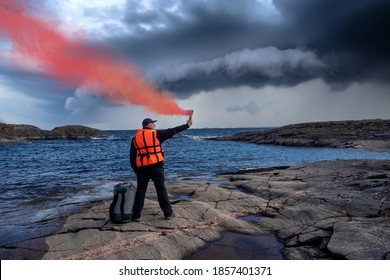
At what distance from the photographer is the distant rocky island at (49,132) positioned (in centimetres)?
10862

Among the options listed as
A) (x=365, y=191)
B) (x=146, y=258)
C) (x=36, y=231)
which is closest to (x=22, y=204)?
(x=36, y=231)

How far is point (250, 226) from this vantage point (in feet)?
30.9

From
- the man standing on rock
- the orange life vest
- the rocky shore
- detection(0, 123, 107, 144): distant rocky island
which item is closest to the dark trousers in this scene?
the man standing on rock

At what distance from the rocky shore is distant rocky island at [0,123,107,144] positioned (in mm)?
105256

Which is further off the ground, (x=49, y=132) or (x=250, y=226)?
(x=49, y=132)

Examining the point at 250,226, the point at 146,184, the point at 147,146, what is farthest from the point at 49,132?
the point at 250,226

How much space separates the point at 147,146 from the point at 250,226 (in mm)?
4207

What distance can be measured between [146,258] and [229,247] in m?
2.24

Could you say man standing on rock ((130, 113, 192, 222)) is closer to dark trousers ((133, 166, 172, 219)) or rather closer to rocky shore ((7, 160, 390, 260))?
dark trousers ((133, 166, 172, 219))

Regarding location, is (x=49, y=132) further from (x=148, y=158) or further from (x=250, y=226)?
(x=250, y=226)

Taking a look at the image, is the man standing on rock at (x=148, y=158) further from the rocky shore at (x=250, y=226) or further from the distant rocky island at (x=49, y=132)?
the distant rocky island at (x=49, y=132)

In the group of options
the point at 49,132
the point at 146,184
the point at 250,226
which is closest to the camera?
the point at 146,184

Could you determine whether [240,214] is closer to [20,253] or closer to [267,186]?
[267,186]

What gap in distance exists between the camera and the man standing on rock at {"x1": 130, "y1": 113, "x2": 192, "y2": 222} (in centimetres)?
884
